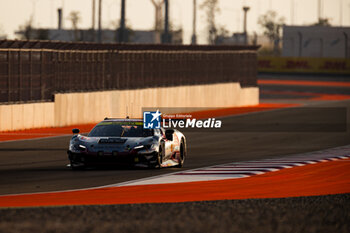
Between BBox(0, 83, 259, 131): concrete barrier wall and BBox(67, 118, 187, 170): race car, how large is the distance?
15.2m

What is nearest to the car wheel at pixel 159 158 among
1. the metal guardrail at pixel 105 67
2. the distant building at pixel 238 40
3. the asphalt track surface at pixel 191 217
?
the asphalt track surface at pixel 191 217

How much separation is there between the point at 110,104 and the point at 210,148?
52.7 feet

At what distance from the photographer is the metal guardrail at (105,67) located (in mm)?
38062

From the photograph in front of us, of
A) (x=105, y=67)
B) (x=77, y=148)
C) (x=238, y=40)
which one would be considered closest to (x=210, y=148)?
(x=77, y=148)

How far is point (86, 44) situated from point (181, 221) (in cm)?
3107

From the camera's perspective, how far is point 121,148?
827 inches

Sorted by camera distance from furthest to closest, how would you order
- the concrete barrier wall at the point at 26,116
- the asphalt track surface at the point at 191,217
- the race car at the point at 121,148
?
the concrete barrier wall at the point at 26,116, the race car at the point at 121,148, the asphalt track surface at the point at 191,217

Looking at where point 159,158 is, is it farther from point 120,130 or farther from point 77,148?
point 77,148

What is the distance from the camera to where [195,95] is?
54.3 metres

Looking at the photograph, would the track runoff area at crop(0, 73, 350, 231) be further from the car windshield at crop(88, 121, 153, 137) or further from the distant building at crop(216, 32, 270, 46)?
the distant building at crop(216, 32, 270, 46)

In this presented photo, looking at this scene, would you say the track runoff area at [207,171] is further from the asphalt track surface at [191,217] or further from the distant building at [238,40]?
the distant building at [238,40]

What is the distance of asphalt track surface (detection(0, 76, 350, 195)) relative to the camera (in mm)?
19719

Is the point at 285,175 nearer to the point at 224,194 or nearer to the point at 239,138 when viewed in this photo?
the point at 224,194

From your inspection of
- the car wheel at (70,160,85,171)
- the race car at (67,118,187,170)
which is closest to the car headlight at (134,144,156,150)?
the race car at (67,118,187,170)
